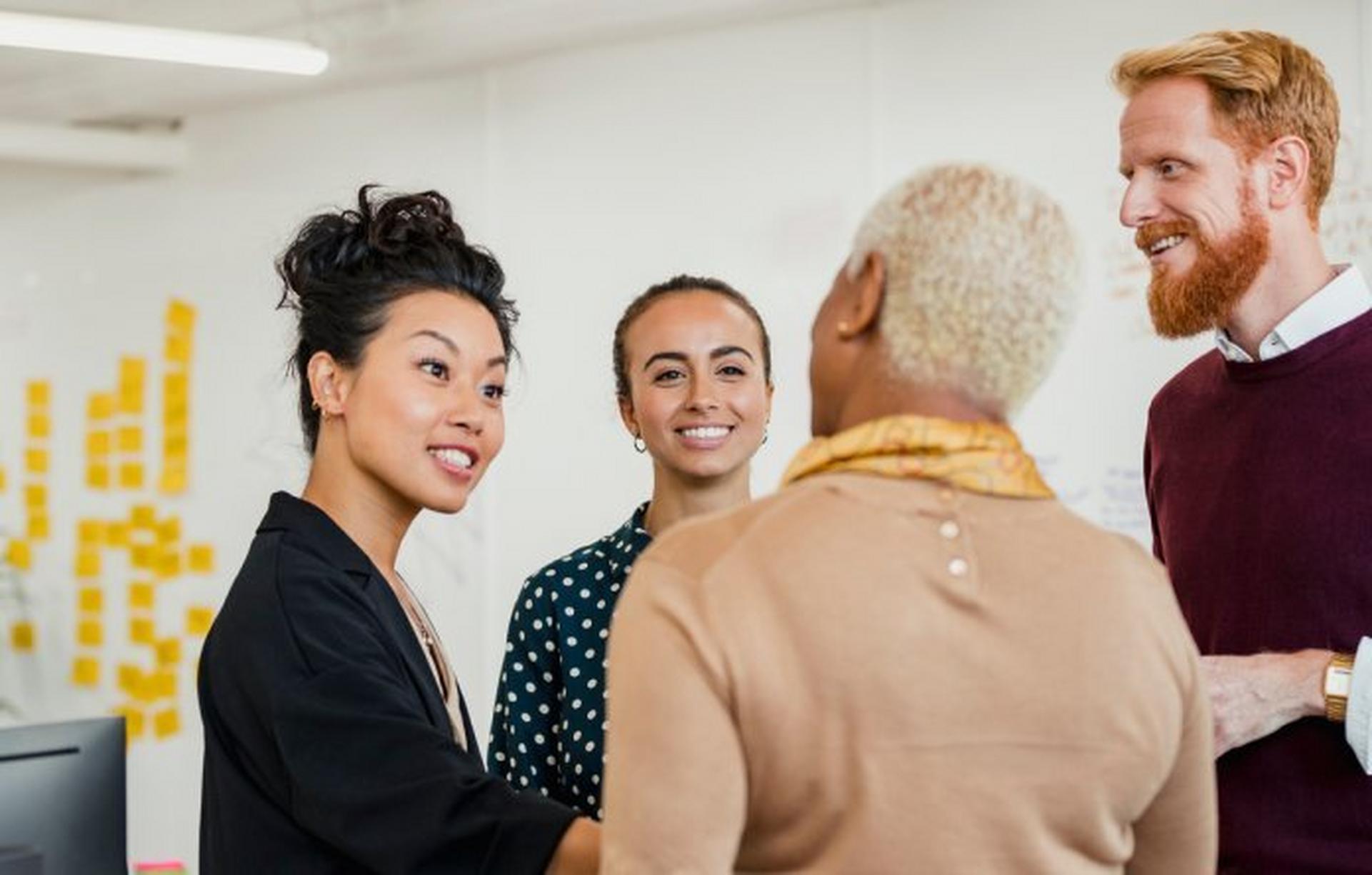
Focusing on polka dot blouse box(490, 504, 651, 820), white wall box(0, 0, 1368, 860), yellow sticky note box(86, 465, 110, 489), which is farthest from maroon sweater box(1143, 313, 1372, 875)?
yellow sticky note box(86, 465, 110, 489)

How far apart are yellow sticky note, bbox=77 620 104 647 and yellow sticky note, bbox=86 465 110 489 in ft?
1.76

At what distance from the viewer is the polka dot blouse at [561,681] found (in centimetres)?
251

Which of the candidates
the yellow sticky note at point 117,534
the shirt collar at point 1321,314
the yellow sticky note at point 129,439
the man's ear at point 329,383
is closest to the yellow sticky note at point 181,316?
the yellow sticky note at point 129,439

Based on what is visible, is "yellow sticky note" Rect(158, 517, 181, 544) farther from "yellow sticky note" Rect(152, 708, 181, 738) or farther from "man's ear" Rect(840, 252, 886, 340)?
"man's ear" Rect(840, 252, 886, 340)

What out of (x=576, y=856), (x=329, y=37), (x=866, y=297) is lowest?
(x=576, y=856)

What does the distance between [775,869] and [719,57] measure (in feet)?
13.8

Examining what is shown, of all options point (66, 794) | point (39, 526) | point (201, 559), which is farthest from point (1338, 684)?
point (39, 526)

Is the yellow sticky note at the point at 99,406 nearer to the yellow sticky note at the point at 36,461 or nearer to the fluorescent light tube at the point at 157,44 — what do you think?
the yellow sticky note at the point at 36,461

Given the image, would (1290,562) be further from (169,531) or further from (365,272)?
(169,531)

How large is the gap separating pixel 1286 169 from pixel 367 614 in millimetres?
1329

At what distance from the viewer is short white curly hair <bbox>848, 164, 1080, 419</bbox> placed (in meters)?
1.37

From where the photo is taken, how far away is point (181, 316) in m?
6.64

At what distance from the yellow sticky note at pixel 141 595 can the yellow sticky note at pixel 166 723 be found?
0.41 m

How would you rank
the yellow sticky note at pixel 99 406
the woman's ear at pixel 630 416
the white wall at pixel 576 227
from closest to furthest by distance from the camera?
the woman's ear at pixel 630 416 → the white wall at pixel 576 227 → the yellow sticky note at pixel 99 406
